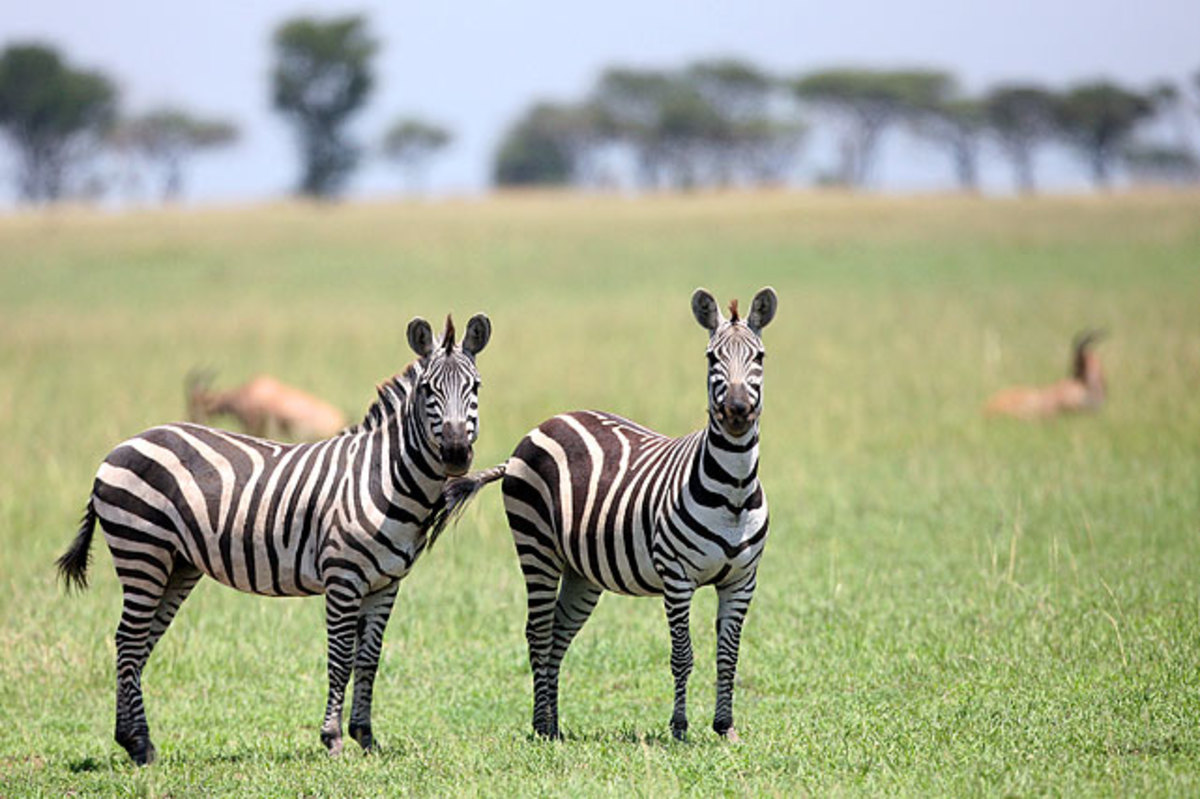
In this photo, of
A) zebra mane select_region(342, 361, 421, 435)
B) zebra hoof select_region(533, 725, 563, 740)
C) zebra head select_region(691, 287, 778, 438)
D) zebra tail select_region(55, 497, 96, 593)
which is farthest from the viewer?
zebra tail select_region(55, 497, 96, 593)

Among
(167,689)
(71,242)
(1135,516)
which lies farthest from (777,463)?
(71,242)

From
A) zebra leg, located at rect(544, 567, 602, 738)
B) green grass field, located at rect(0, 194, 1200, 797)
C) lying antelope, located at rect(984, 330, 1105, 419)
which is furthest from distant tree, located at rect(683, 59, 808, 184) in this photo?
zebra leg, located at rect(544, 567, 602, 738)

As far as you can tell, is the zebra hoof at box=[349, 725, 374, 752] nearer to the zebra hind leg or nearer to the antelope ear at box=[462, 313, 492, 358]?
the zebra hind leg

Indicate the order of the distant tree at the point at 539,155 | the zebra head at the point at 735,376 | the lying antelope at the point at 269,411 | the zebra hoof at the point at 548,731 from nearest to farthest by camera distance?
the zebra head at the point at 735,376 < the zebra hoof at the point at 548,731 < the lying antelope at the point at 269,411 < the distant tree at the point at 539,155

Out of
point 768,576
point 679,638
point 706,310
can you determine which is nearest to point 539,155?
point 768,576

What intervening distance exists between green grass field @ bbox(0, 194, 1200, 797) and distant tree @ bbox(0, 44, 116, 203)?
36087 mm

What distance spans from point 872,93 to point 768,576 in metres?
68.3

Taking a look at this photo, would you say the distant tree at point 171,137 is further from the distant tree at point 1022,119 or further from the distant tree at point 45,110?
the distant tree at point 1022,119

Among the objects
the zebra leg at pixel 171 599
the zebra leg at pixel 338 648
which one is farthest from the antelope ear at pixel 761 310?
the zebra leg at pixel 171 599

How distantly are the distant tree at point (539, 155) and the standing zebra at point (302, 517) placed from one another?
283 ft

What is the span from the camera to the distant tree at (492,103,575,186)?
307 ft

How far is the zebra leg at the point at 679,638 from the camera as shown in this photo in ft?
23.5

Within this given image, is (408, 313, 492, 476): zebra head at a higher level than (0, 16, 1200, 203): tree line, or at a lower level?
lower

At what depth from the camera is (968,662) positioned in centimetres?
870
